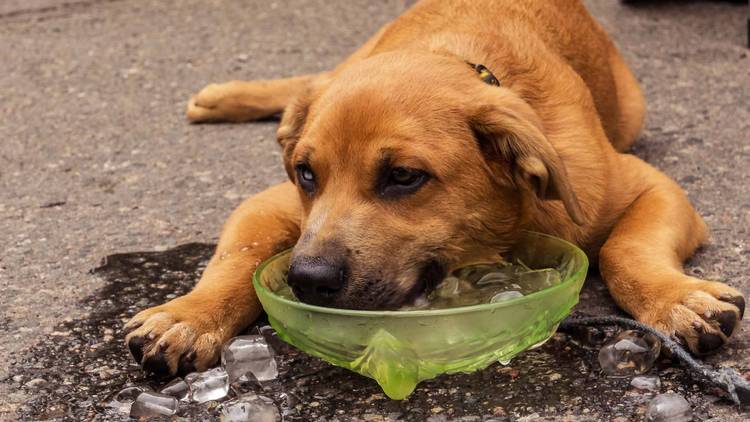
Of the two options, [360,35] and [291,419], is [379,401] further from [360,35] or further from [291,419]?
[360,35]

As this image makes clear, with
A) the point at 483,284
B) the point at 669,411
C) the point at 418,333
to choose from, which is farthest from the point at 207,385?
the point at 669,411

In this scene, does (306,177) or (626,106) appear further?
(626,106)

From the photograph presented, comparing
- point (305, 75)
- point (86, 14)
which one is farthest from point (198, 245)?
point (86, 14)

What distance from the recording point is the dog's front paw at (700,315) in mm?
3252

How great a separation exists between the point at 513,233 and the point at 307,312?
37.1 inches

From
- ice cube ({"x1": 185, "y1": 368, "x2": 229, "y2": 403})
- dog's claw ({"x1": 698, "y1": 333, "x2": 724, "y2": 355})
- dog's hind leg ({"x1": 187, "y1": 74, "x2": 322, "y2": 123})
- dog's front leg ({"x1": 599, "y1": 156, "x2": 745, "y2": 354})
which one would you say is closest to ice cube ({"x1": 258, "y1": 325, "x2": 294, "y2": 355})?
ice cube ({"x1": 185, "y1": 368, "x2": 229, "y2": 403})

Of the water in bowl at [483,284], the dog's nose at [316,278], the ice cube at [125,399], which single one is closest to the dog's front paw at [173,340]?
the ice cube at [125,399]

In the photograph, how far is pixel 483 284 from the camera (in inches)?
143

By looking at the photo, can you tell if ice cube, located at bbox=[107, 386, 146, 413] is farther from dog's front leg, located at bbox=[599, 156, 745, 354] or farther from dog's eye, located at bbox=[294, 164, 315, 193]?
dog's front leg, located at bbox=[599, 156, 745, 354]

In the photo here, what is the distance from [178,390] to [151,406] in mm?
126

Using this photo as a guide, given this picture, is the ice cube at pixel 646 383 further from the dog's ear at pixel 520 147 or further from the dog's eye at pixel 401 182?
the dog's eye at pixel 401 182

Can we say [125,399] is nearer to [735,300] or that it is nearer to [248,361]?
[248,361]

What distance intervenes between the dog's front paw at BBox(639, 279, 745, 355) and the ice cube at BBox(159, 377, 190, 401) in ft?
4.82

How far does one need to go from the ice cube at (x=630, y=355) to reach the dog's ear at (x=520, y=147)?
0.41 m
